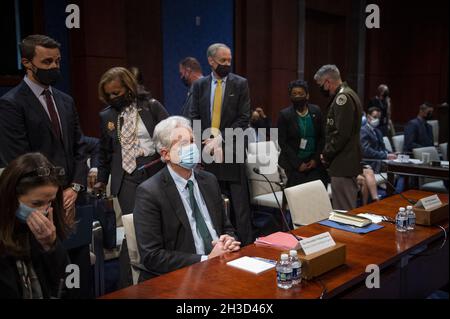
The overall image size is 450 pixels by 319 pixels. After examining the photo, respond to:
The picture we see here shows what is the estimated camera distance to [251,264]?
6.30 ft

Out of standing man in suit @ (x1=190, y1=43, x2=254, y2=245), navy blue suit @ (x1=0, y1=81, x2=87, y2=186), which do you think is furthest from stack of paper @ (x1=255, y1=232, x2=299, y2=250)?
standing man in suit @ (x1=190, y1=43, x2=254, y2=245)

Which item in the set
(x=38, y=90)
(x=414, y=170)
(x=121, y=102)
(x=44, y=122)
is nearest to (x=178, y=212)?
(x=44, y=122)

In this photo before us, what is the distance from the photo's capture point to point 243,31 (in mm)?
5039

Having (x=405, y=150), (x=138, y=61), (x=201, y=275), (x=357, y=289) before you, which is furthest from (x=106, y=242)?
(x=405, y=150)

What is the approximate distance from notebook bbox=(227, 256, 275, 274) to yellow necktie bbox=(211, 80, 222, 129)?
6.15 ft

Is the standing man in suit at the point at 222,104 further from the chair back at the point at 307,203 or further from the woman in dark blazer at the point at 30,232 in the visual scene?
the woman in dark blazer at the point at 30,232

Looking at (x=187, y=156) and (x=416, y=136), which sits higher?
(x=187, y=156)

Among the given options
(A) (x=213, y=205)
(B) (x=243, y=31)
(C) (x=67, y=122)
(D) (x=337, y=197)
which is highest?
(B) (x=243, y=31)

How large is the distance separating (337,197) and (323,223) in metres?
1.52

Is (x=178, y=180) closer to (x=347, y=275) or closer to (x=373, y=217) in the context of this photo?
(x=347, y=275)

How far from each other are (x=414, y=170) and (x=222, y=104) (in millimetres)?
2190

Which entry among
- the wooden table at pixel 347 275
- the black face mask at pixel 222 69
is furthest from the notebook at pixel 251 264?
the black face mask at pixel 222 69

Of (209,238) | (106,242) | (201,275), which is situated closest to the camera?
(201,275)
